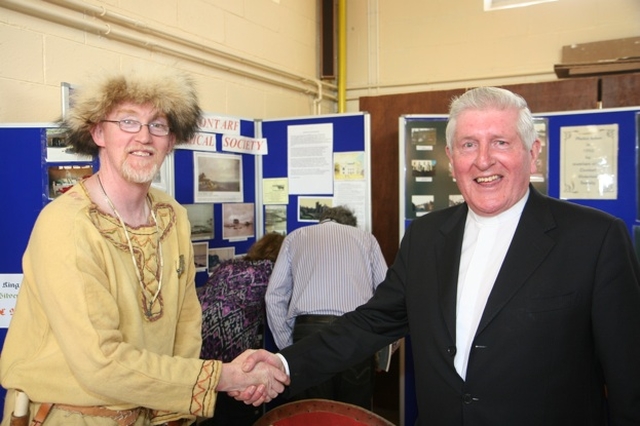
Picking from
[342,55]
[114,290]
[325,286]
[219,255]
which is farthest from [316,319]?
[342,55]

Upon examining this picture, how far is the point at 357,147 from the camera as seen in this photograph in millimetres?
3627

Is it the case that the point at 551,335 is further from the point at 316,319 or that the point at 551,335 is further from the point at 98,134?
the point at 316,319

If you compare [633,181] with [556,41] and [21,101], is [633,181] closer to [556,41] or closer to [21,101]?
[556,41]

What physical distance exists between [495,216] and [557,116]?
2098mm

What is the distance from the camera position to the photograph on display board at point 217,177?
337 centimetres

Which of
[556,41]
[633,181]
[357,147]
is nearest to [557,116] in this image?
[633,181]

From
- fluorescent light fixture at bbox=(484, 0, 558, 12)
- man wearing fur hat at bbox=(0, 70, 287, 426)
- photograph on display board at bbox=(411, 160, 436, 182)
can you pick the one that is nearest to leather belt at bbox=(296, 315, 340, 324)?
photograph on display board at bbox=(411, 160, 436, 182)

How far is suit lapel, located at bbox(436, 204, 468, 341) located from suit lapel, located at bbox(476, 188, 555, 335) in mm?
108

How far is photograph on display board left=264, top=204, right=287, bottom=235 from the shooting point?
12.6 ft

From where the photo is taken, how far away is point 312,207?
3.78 meters

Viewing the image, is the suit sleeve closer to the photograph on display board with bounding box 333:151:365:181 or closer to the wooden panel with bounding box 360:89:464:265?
the photograph on display board with bounding box 333:151:365:181

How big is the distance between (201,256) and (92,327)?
207 centimetres

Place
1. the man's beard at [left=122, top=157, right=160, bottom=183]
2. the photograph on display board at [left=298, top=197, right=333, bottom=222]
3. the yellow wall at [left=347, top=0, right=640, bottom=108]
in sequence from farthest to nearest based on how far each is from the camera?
1. the yellow wall at [left=347, top=0, right=640, bottom=108]
2. the photograph on display board at [left=298, top=197, right=333, bottom=222]
3. the man's beard at [left=122, top=157, right=160, bottom=183]

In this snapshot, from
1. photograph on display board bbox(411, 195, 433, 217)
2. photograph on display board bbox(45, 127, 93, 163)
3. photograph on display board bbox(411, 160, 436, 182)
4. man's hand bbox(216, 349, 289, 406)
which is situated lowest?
man's hand bbox(216, 349, 289, 406)
